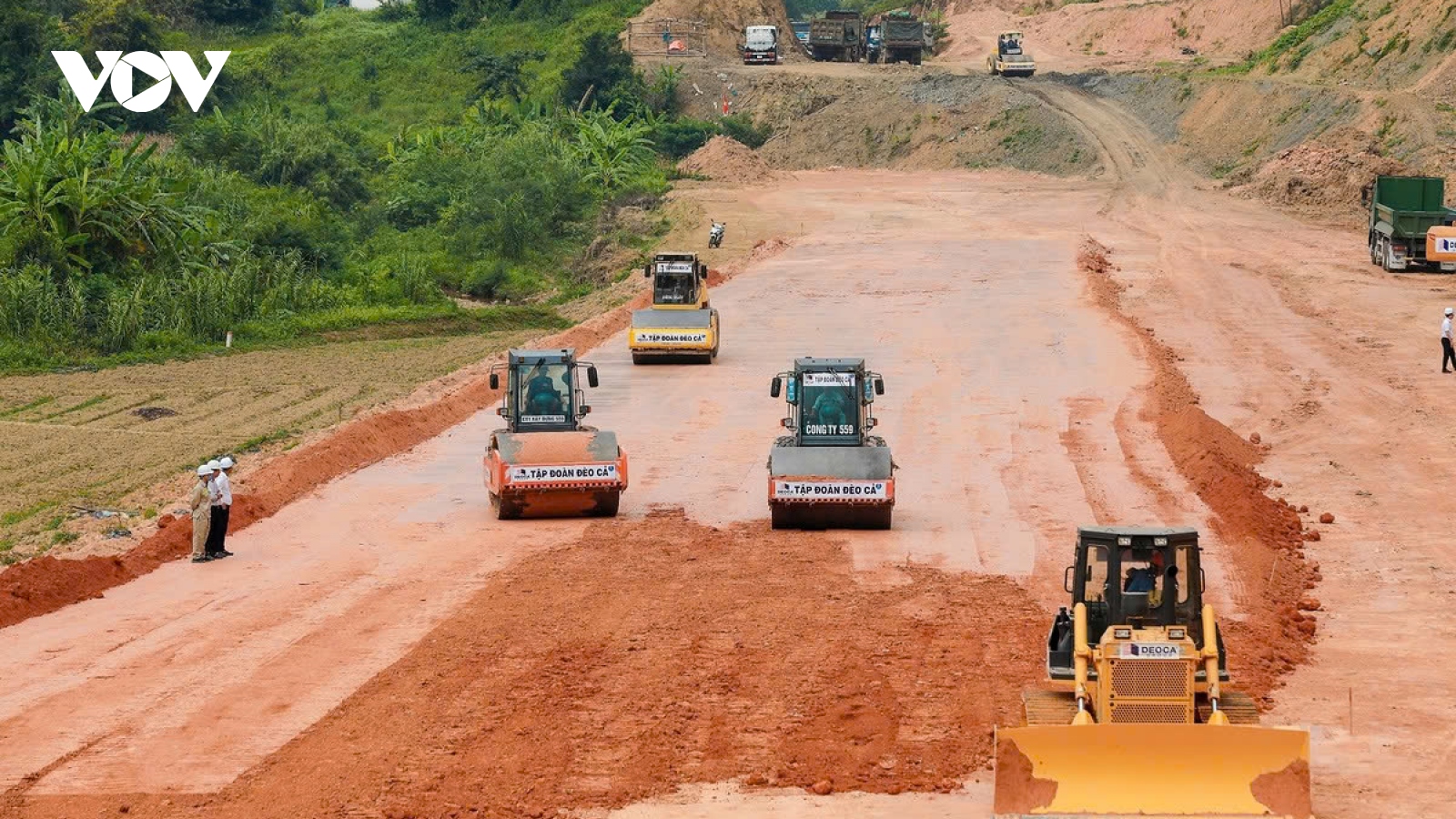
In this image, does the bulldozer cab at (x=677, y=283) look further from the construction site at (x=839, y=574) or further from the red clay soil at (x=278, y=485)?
the red clay soil at (x=278, y=485)

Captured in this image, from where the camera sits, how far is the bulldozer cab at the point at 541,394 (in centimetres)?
2883

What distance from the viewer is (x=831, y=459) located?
26.7m

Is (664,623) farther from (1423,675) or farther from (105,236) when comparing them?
(105,236)

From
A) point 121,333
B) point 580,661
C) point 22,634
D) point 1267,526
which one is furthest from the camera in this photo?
point 121,333

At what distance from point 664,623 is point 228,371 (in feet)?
91.8

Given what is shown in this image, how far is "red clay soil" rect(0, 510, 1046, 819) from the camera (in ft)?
52.3

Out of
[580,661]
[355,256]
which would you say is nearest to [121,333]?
[355,256]

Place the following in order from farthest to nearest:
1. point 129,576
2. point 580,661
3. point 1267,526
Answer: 1. point 1267,526
2. point 129,576
3. point 580,661

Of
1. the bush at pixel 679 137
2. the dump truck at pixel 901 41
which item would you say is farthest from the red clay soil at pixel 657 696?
the dump truck at pixel 901 41

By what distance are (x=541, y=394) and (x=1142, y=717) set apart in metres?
15.4

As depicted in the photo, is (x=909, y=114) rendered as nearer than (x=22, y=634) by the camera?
No

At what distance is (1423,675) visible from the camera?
20094 mm

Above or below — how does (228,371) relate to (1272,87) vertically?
below

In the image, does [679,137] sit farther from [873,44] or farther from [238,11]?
[238,11]
